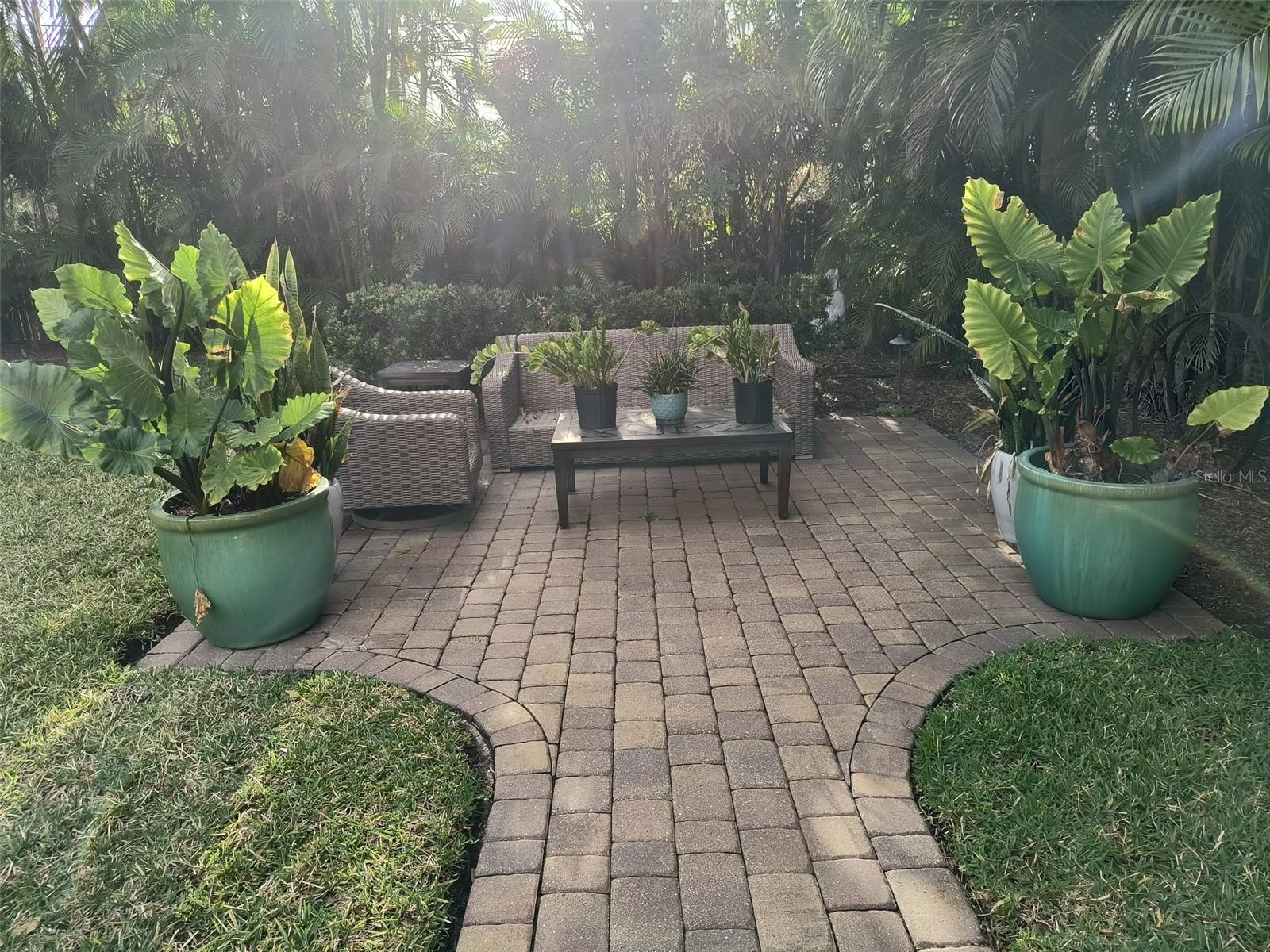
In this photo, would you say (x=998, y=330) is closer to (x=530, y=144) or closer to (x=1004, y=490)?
(x=1004, y=490)

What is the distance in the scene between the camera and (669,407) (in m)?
4.61

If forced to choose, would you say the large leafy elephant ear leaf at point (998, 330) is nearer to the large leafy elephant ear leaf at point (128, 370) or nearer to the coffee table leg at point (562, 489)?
the coffee table leg at point (562, 489)

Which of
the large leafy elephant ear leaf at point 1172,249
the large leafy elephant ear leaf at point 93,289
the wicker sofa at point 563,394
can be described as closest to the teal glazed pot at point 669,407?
the wicker sofa at point 563,394

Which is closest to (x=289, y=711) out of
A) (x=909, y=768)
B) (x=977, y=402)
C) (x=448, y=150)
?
(x=909, y=768)

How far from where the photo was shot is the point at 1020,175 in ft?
21.4

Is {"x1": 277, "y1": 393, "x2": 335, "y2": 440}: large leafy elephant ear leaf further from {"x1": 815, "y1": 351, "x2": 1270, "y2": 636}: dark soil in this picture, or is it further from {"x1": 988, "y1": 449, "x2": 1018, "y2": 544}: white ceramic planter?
{"x1": 815, "y1": 351, "x2": 1270, "y2": 636}: dark soil

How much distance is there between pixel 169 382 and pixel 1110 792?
11.3 feet

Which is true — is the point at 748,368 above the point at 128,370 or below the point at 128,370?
below

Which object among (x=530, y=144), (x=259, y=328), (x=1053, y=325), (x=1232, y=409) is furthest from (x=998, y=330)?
(x=530, y=144)

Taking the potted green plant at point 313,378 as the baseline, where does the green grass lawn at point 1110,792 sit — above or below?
below

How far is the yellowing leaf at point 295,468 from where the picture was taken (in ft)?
11.2

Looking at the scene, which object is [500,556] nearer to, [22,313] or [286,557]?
[286,557]

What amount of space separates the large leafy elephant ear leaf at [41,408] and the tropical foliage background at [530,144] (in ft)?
16.8

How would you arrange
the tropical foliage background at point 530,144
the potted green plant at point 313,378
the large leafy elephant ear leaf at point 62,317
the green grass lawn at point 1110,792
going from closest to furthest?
the green grass lawn at point 1110,792
the large leafy elephant ear leaf at point 62,317
the potted green plant at point 313,378
the tropical foliage background at point 530,144
